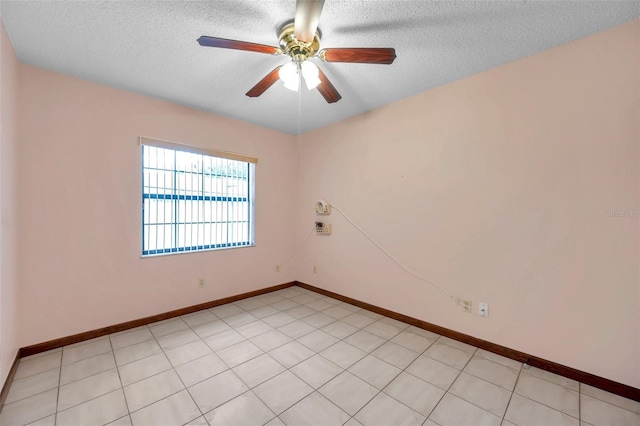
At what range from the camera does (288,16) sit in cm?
164

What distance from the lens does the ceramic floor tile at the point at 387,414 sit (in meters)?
1.52

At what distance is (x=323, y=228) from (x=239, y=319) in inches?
62.9

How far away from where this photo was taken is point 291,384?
6.04ft

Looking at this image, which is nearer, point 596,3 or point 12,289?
point 596,3

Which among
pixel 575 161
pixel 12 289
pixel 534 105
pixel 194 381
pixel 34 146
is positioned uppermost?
pixel 534 105

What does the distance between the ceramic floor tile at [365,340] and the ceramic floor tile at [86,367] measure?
199cm

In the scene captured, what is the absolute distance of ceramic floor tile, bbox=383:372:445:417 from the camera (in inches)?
64.6

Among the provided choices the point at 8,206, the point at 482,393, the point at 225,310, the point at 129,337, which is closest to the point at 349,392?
the point at 482,393

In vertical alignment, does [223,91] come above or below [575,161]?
above

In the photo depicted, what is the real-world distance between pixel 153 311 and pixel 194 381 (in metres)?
1.33

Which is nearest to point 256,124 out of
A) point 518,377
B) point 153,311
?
point 153,311

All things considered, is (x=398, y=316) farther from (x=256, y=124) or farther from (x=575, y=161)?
(x=256, y=124)

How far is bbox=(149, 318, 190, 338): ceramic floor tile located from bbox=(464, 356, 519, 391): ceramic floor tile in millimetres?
2692

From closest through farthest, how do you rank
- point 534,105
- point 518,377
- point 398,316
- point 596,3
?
point 596,3, point 518,377, point 534,105, point 398,316
